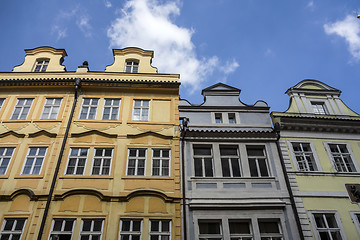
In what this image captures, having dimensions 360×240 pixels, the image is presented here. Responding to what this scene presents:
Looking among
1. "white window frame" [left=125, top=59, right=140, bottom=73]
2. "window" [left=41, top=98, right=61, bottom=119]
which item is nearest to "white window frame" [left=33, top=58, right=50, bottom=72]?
"window" [left=41, top=98, right=61, bottom=119]

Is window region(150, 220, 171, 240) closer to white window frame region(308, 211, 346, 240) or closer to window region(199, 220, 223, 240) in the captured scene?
window region(199, 220, 223, 240)

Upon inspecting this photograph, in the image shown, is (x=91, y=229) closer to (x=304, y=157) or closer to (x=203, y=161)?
(x=203, y=161)

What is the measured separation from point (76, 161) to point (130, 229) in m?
4.30

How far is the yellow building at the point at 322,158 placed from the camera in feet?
40.1

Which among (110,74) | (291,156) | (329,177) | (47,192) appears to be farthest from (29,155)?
(329,177)

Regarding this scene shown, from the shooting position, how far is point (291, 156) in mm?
14133

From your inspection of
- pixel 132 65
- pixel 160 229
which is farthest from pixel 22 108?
pixel 160 229

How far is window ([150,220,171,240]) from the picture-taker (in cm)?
1136

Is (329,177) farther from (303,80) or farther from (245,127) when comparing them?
(303,80)

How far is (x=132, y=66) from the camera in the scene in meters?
17.9

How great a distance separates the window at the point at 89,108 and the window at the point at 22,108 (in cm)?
304

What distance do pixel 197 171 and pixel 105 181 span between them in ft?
14.4

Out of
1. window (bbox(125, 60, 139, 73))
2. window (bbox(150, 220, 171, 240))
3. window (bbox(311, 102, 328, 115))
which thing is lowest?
window (bbox(150, 220, 171, 240))

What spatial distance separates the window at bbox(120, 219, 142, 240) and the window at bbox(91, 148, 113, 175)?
2.54 m
